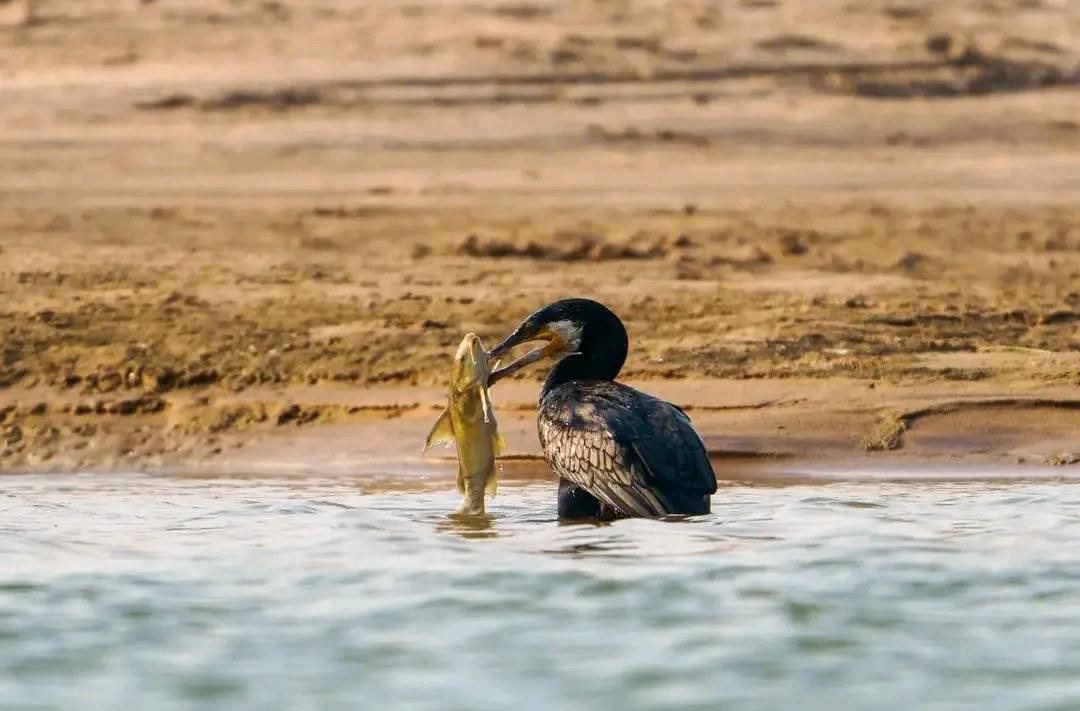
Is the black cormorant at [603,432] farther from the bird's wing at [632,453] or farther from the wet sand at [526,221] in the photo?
the wet sand at [526,221]

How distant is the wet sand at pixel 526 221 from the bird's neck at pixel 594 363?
127 cm

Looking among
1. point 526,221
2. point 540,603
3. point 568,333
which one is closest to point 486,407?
point 568,333

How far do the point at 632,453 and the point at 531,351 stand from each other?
3.01 feet

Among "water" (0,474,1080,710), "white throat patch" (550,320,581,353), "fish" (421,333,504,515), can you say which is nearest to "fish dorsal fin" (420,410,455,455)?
"fish" (421,333,504,515)

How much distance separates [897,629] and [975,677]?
0.59 meters

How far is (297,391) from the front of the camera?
1040cm

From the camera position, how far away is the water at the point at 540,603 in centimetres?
581

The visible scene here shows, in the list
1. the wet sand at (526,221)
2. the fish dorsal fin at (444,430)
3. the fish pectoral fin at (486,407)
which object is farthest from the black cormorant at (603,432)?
the wet sand at (526,221)

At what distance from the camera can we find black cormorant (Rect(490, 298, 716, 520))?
750cm

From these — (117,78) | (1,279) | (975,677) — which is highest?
(117,78)

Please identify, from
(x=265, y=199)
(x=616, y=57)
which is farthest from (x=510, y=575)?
(x=616, y=57)

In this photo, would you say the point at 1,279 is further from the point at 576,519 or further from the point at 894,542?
the point at 894,542

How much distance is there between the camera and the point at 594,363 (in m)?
8.29

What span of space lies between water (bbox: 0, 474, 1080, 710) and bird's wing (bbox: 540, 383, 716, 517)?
0.13 meters
